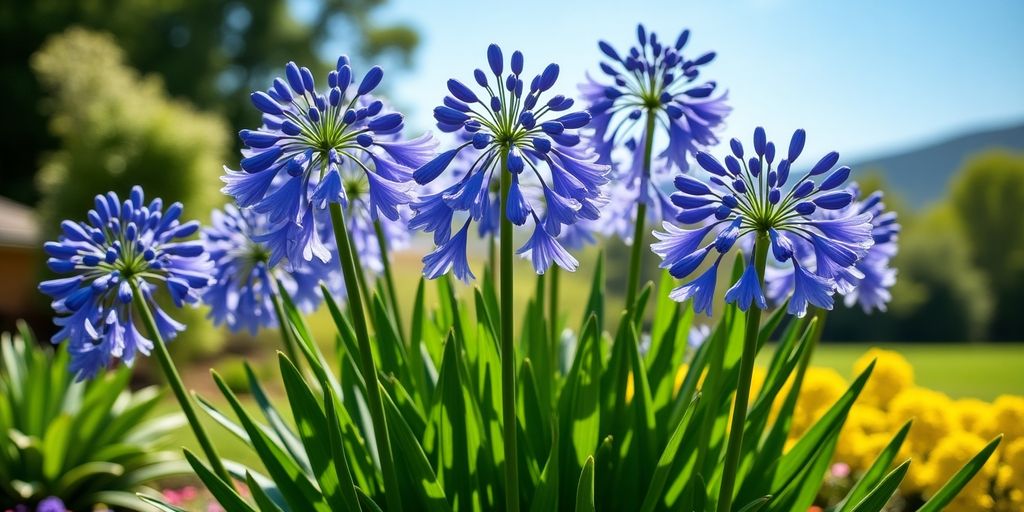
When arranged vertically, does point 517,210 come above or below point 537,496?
above

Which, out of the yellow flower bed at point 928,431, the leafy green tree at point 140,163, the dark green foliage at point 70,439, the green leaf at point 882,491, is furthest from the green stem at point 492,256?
the leafy green tree at point 140,163

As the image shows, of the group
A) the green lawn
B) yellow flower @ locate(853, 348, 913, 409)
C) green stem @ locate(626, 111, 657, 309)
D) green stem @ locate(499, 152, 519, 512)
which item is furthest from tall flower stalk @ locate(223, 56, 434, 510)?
the green lawn

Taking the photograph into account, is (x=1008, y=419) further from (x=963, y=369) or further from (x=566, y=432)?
(x=963, y=369)

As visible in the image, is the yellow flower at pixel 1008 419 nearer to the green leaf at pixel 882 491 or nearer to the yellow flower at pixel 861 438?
the yellow flower at pixel 861 438

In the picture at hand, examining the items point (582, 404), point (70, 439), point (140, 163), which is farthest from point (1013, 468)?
point (140, 163)

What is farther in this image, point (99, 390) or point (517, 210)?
point (99, 390)

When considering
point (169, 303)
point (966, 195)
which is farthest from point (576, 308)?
point (966, 195)

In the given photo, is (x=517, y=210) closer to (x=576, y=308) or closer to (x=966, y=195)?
(x=576, y=308)
